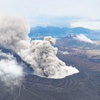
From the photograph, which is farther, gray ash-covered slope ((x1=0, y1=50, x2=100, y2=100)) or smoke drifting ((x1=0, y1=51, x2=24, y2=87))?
smoke drifting ((x1=0, y1=51, x2=24, y2=87))

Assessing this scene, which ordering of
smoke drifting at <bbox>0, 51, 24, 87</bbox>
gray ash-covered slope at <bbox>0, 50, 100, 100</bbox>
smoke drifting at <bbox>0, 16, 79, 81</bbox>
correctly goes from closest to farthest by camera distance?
gray ash-covered slope at <bbox>0, 50, 100, 100</bbox> < smoke drifting at <bbox>0, 51, 24, 87</bbox> < smoke drifting at <bbox>0, 16, 79, 81</bbox>

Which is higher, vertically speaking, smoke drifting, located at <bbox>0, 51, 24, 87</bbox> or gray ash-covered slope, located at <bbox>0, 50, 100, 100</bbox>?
smoke drifting, located at <bbox>0, 51, 24, 87</bbox>

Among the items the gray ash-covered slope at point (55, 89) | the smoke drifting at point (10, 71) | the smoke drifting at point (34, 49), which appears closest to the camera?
the gray ash-covered slope at point (55, 89)

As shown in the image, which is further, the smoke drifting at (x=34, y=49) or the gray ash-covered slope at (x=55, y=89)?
the smoke drifting at (x=34, y=49)

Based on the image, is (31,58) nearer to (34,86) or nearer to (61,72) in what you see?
(61,72)

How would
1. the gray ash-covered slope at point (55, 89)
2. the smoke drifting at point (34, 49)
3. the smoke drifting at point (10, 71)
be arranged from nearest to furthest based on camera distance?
the gray ash-covered slope at point (55, 89), the smoke drifting at point (10, 71), the smoke drifting at point (34, 49)

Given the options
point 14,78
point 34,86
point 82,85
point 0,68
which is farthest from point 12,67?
point 82,85

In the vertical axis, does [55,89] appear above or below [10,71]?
below

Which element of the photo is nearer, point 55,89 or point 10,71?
point 55,89
